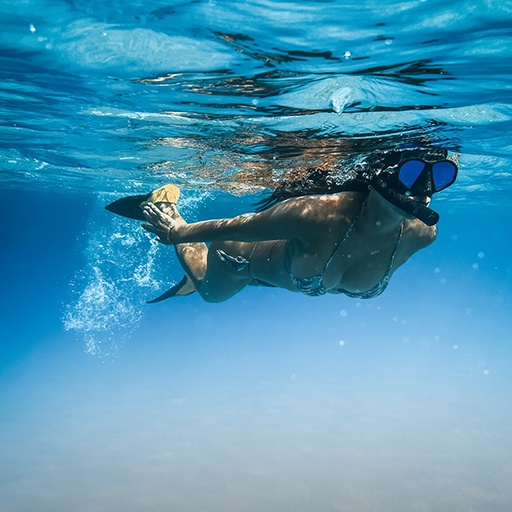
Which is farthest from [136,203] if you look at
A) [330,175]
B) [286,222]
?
[330,175]

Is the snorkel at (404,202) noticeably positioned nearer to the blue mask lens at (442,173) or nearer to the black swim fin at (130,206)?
the blue mask lens at (442,173)

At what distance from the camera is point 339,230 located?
491cm

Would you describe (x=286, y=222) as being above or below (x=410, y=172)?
below

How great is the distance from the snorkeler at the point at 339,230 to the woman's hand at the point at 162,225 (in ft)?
0.05

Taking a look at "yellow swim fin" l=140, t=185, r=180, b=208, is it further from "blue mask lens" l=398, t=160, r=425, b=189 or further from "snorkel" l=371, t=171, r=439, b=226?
"blue mask lens" l=398, t=160, r=425, b=189

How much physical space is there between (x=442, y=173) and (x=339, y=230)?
1.32 metres

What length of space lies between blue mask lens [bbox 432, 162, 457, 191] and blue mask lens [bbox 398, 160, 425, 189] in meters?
0.22

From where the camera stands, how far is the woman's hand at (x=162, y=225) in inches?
223

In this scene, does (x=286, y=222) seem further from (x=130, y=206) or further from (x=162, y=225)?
(x=130, y=206)

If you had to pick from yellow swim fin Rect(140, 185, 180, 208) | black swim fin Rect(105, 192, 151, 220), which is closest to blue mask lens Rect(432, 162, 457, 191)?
yellow swim fin Rect(140, 185, 180, 208)

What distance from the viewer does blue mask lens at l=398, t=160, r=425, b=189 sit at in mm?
4387

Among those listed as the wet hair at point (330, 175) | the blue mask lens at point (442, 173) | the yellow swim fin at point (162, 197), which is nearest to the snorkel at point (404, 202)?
the blue mask lens at point (442, 173)

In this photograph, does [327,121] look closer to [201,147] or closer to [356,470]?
[201,147]

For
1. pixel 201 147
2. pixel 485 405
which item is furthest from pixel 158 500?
pixel 485 405
